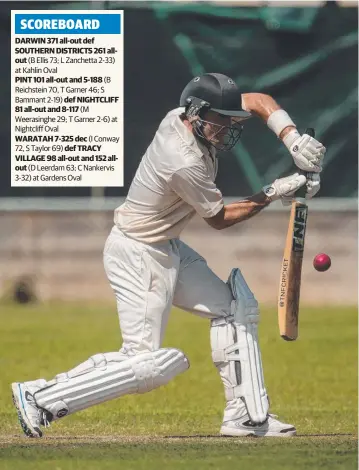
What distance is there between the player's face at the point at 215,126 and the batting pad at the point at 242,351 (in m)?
0.75

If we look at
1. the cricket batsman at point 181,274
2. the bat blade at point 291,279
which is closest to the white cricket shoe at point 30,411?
the cricket batsman at point 181,274

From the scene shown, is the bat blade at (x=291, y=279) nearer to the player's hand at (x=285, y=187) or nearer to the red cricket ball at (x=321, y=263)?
the red cricket ball at (x=321, y=263)

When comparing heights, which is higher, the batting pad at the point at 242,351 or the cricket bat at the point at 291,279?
the cricket bat at the point at 291,279

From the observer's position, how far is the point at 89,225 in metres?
16.0

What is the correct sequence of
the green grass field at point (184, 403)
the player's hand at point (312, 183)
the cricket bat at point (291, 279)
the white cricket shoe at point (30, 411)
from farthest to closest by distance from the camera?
1. the cricket bat at point (291, 279)
2. the player's hand at point (312, 183)
3. the white cricket shoe at point (30, 411)
4. the green grass field at point (184, 403)

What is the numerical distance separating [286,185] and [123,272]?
2.89 ft

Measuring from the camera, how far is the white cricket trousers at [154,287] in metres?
7.12

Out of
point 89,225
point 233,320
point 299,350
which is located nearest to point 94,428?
point 233,320

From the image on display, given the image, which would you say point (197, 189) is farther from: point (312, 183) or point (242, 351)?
point (242, 351)

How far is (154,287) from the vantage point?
283 inches

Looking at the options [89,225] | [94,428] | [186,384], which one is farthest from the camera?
[89,225]

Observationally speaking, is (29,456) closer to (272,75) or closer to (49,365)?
(49,365)

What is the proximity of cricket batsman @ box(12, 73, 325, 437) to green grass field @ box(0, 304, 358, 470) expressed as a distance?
0.23 m

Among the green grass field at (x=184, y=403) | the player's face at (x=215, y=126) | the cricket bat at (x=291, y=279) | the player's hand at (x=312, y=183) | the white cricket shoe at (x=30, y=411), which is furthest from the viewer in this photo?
the cricket bat at (x=291, y=279)
